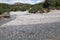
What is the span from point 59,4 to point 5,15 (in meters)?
12.0

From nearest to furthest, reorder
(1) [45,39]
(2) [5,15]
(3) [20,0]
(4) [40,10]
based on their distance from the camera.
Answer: (1) [45,39] < (2) [5,15] < (4) [40,10] < (3) [20,0]

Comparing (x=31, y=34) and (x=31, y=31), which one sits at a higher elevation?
(x=31, y=34)

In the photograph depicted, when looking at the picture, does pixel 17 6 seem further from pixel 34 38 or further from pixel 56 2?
pixel 34 38

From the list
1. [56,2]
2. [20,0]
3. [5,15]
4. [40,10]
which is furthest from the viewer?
[20,0]

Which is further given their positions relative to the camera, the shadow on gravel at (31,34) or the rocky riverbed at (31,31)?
the rocky riverbed at (31,31)

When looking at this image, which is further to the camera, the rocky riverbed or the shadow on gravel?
the rocky riverbed

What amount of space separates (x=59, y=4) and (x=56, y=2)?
0.62m

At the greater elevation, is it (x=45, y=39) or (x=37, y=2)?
(x=45, y=39)

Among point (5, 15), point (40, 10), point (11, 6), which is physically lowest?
point (11, 6)

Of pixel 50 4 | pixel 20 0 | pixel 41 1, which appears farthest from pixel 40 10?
pixel 20 0

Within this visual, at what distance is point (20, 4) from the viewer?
33.1 meters

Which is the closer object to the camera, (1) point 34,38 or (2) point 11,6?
(1) point 34,38

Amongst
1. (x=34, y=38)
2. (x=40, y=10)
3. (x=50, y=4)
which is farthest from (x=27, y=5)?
→ (x=34, y=38)

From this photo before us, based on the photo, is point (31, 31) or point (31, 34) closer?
point (31, 34)
